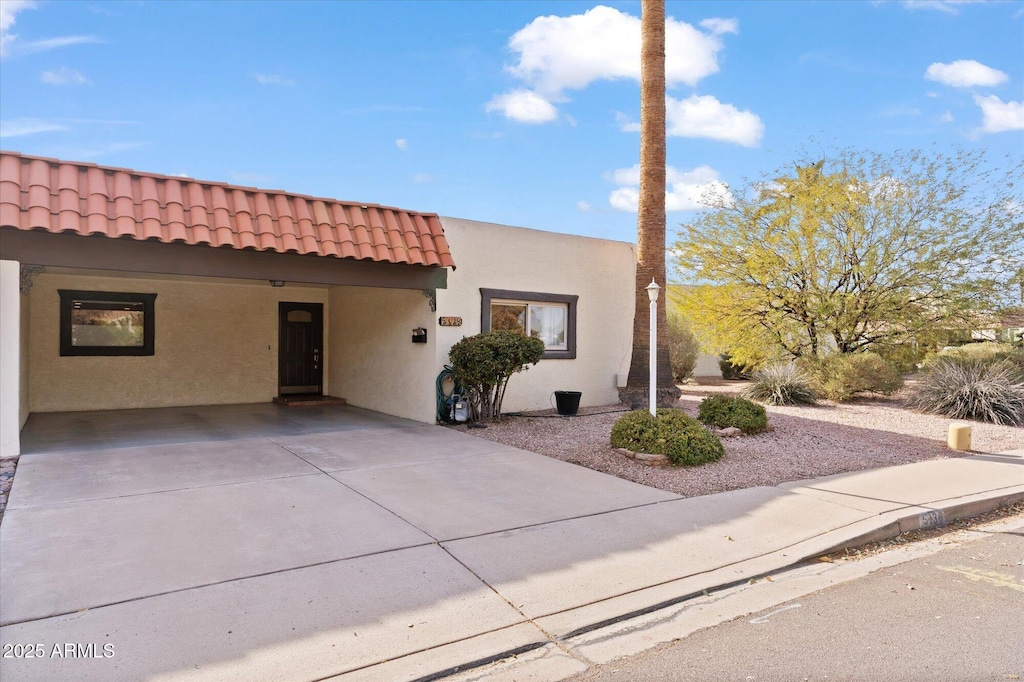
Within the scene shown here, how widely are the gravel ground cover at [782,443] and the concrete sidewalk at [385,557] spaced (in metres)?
0.50

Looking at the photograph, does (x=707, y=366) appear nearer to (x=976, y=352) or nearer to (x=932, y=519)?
(x=976, y=352)

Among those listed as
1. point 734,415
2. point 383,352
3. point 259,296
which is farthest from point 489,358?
point 259,296

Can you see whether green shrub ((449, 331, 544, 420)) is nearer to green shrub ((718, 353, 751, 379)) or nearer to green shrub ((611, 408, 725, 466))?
green shrub ((611, 408, 725, 466))

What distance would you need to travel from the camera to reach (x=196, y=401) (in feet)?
46.5

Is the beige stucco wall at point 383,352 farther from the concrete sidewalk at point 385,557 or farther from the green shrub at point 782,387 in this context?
the green shrub at point 782,387

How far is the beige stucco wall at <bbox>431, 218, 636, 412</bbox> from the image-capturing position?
457 inches

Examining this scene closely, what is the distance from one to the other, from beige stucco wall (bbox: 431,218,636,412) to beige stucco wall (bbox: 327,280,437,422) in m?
0.65

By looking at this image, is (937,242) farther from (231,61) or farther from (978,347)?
(231,61)

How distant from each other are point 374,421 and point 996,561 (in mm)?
9359

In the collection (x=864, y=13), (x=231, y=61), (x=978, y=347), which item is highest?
(x=864, y=13)

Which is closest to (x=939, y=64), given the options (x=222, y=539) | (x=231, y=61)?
(x=231, y=61)

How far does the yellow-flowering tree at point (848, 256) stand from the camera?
1427cm

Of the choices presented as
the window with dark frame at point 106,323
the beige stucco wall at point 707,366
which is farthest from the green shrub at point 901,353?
the window with dark frame at point 106,323

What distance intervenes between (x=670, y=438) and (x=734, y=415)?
8.64 feet
